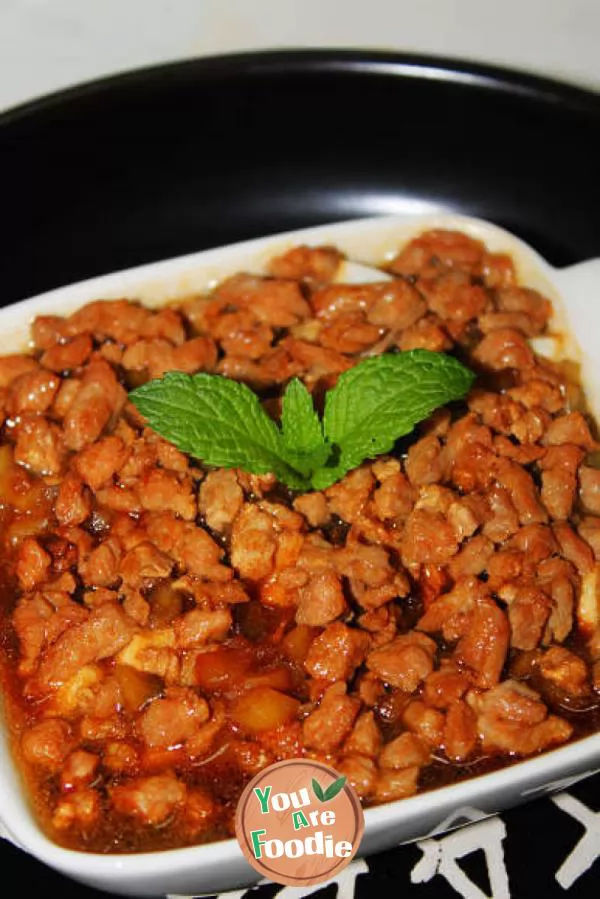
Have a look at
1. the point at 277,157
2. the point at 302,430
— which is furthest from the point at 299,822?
the point at 277,157

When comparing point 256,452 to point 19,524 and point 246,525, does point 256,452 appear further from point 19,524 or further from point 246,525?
point 19,524

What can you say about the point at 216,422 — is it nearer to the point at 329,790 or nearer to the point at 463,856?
the point at 329,790

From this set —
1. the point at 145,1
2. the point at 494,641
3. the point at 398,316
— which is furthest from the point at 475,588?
the point at 145,1

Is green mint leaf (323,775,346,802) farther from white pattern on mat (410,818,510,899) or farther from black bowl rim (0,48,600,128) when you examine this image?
black bowl rim (0,48,600,128)

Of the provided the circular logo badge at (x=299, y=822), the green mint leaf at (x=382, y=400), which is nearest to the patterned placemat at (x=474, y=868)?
the circular logo badge at (x=299, y=822)

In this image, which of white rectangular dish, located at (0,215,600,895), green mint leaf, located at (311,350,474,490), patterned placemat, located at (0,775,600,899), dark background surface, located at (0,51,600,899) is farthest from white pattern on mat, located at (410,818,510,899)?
dark background surface, located at (0,51,600,899)
